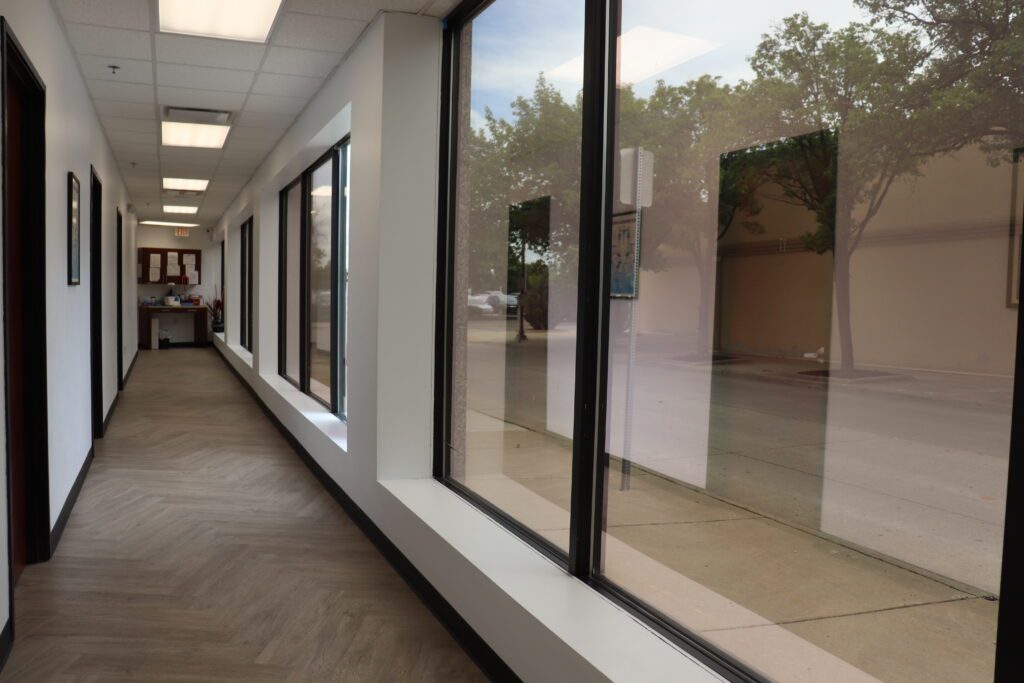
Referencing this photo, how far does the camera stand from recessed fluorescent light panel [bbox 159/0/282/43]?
4.53 meters

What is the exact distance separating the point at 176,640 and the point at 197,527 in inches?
64.7

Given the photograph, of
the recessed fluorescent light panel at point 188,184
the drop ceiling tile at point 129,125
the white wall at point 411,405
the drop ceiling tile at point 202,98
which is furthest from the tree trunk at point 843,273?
the recessed fluorescent light panel at point 188,184

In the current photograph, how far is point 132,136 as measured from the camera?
822 cm

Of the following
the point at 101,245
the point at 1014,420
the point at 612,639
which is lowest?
the point at 612,639

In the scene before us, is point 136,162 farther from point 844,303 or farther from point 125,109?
point 844,303

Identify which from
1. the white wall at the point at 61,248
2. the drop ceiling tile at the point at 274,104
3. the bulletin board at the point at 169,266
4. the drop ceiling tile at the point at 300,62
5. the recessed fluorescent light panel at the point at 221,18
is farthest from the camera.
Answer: the bulletin board at the point at 169,266

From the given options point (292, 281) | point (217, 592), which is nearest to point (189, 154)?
point (292, 281)

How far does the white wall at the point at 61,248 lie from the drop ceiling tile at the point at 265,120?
45.7 inches

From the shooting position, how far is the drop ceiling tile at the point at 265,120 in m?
7.04

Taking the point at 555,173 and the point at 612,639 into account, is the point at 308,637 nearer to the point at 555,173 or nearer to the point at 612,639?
the point at 612,639

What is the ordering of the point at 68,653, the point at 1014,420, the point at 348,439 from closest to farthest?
the point at 1014,420 → the point at 68,653 → the point at 348,439

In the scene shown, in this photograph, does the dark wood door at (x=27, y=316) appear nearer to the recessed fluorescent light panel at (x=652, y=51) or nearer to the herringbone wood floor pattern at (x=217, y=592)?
the herringbone wood floor pattern at (x=217, y=592)

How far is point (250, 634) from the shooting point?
3.44m

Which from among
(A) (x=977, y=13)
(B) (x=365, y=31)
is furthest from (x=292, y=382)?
(A) (x=977, y=13)
